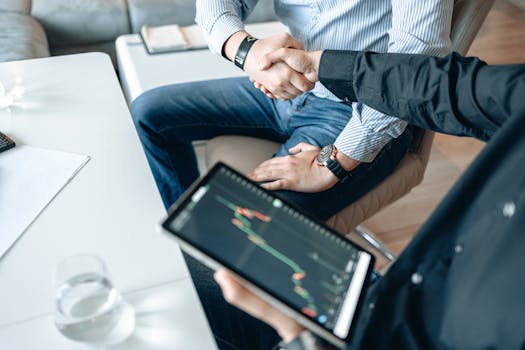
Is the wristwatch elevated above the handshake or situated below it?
below

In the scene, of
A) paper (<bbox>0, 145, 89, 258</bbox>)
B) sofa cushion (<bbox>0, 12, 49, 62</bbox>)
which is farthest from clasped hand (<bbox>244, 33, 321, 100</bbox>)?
sofa cushion (<bbox>0, 12, 49, 62</bbox>)

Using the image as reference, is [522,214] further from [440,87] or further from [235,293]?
[235,293]

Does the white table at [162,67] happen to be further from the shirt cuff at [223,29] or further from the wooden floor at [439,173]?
the wooden floor at [439,173]

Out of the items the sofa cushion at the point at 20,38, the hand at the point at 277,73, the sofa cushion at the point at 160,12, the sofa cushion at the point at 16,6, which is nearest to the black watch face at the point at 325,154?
the hand at the point at 277,73

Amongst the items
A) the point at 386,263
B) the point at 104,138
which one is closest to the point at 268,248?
the point at 104,138

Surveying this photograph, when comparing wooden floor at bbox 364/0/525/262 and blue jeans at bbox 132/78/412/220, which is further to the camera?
wooden floor at bbox 364/0/525/262

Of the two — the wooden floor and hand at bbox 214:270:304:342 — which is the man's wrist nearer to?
hand at bbox 214:270:304:342

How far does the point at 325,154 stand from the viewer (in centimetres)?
106

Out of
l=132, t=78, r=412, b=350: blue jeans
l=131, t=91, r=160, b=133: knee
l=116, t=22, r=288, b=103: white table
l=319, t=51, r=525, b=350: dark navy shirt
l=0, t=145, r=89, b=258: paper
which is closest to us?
l=319, t=51, r=525, b=350: dark navy shirt

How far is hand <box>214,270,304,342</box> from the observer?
0.66 m

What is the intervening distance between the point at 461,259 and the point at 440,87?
0.26 meters

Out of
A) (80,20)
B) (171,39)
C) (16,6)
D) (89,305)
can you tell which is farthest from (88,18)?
(89,305)

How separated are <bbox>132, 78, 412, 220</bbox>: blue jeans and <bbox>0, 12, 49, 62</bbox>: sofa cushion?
617 millimetres

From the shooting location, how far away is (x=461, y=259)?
632mm
